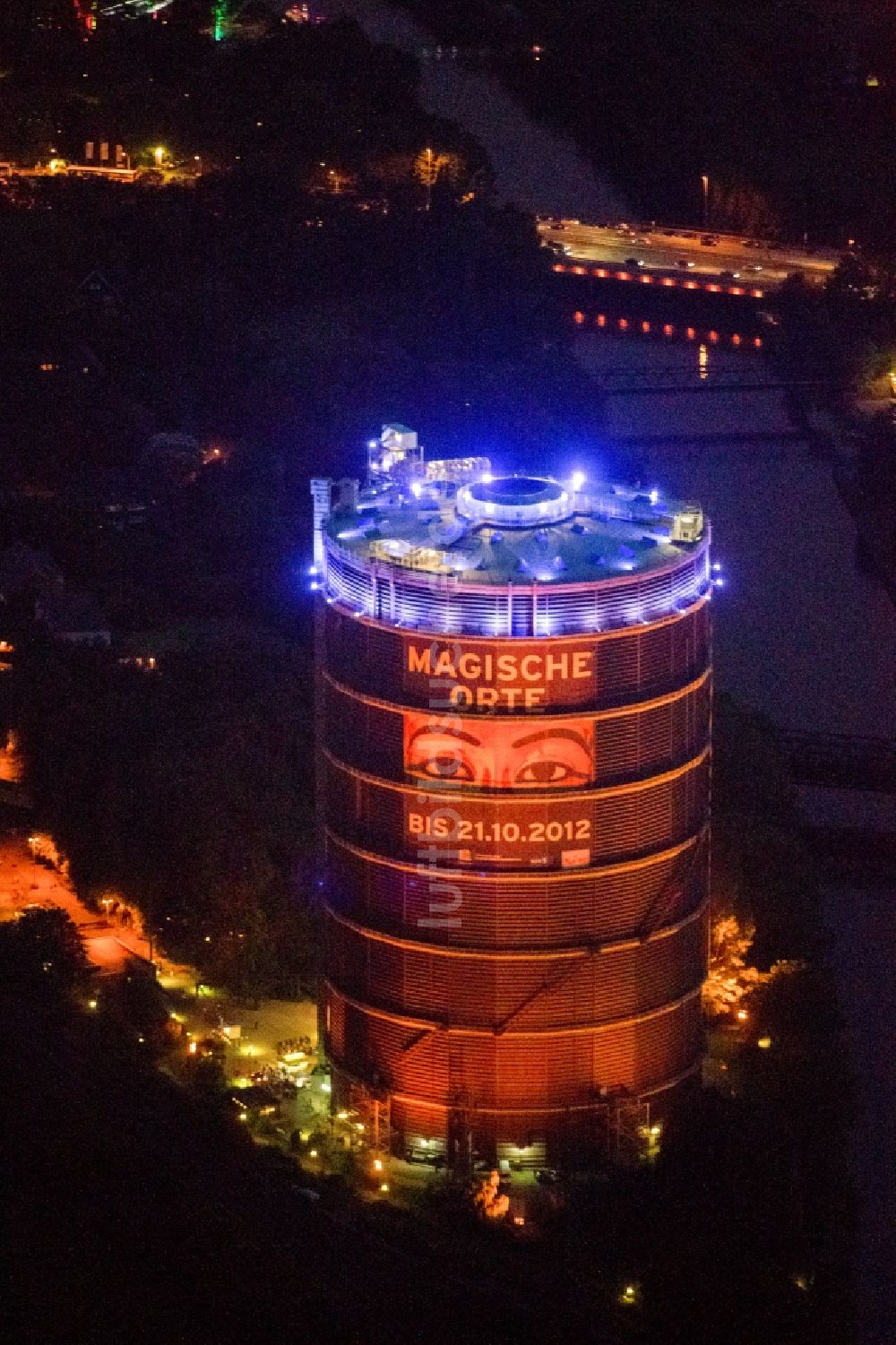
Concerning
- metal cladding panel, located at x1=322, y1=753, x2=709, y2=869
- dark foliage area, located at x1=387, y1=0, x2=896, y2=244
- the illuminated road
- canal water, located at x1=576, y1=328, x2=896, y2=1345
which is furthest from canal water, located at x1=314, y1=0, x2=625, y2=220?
metal cladding panel, located at x1=322, y1=753, x2=709, y2=869

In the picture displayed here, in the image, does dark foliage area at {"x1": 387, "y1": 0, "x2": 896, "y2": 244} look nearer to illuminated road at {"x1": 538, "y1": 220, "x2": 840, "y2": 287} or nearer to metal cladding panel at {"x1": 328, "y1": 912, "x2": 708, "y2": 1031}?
illuminated road at {"x1": 538, "y1": 220, "x2": 840, "y2": 287}

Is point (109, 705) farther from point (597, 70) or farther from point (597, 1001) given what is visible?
point (597, 70)

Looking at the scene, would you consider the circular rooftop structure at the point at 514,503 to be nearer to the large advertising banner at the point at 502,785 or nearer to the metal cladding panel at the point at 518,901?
the large advertising banner at the point at 502,785

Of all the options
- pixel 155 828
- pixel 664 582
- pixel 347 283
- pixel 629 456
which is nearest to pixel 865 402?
pixel 629 456

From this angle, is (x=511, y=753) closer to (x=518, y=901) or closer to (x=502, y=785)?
(x=502, y=785)

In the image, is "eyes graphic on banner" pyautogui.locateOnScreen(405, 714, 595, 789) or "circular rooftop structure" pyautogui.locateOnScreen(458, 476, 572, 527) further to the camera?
"circular rooftop structure" pyautogui.locateOnScreen(458, 476, 572, 527)

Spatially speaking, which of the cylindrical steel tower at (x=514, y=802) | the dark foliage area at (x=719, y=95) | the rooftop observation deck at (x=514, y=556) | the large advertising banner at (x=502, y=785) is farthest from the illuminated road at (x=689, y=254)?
the large advertising banner at (x=502, y=785)
